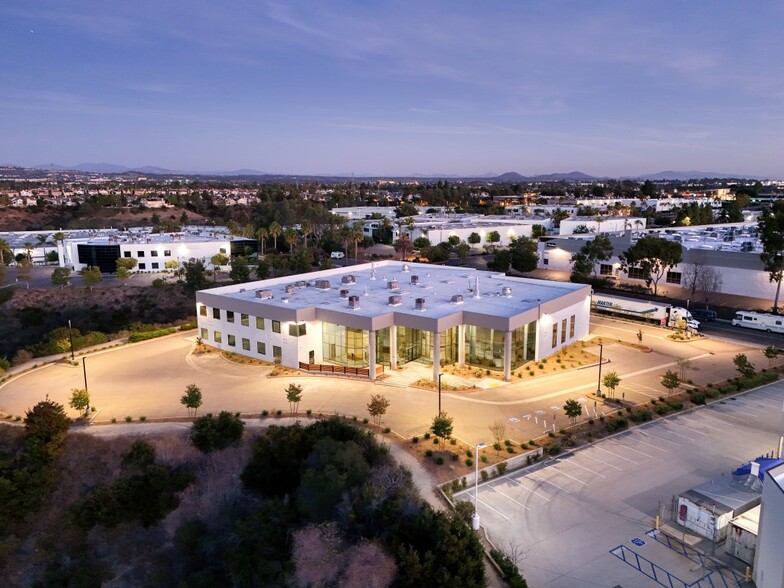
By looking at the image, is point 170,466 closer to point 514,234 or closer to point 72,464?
point 72,464

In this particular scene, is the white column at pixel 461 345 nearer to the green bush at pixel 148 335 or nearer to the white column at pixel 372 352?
the white column at pixel 372 352

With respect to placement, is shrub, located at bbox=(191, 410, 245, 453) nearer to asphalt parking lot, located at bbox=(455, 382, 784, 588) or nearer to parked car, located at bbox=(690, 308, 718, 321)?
asphalt parking lot, located at bbox=(455, 382, 784, 588)

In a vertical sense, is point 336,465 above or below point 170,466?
above

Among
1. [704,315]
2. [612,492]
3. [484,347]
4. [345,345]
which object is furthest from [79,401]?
[704,315]

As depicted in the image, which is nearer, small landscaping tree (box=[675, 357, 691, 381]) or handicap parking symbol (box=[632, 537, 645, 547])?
handicap parking symbol (box=[632, 537, 645, 547])

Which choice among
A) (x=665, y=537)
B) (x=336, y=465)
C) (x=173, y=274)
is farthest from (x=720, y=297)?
(x=173, y=274)

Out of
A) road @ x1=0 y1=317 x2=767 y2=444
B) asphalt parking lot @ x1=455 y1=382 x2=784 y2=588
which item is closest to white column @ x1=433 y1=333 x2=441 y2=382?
road @ x1=0 y1=317 x2=767 y2=444
